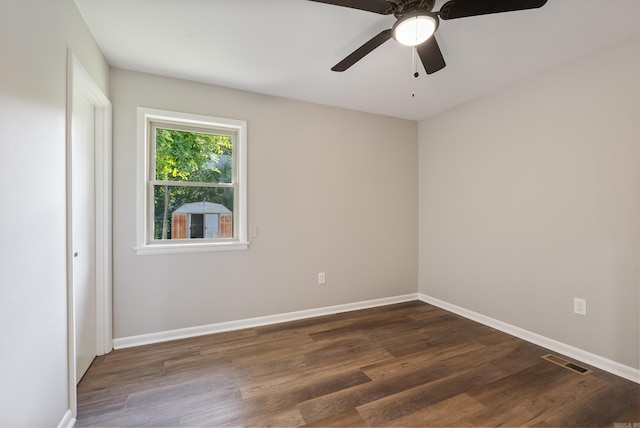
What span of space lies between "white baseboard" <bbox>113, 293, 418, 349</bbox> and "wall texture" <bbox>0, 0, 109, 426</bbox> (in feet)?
3.14

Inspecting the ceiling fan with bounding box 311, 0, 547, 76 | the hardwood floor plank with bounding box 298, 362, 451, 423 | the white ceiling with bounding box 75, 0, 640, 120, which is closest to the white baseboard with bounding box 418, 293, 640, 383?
the hardwood floor plank with bounding box 298, 362, 451, 423

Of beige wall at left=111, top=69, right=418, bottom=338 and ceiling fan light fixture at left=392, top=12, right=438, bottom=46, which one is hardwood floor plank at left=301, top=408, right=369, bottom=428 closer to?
beige wall at left=111, top=69, right=418, bottom=338

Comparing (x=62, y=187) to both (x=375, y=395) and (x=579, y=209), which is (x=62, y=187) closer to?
(x=375, y=395)

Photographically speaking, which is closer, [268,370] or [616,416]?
[616,416]

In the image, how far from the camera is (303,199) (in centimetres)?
315

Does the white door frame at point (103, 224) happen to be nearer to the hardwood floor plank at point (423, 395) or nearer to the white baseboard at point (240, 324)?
the white baseboard at point (240, 324)

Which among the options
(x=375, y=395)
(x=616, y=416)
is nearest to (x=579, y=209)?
(x=616, y=416)

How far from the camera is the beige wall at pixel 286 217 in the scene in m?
2.49

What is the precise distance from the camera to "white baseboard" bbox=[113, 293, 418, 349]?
2.49 metres

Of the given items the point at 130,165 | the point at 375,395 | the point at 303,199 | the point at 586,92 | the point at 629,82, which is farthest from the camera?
the point at 303,199

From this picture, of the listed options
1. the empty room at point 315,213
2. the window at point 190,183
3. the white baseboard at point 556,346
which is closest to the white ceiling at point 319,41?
the empty room at point 315,213

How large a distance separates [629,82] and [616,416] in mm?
2225

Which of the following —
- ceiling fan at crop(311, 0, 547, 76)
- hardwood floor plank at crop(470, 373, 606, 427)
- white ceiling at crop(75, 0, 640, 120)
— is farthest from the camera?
white ceiling at crop(75, 0, 640, 120)

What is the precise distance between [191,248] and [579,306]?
3.41 meters
